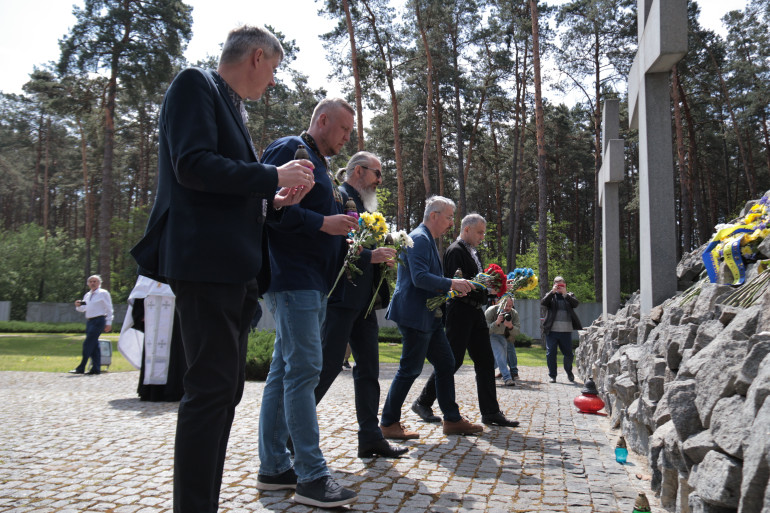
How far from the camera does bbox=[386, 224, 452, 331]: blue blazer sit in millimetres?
5043

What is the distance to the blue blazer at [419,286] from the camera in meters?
5.04

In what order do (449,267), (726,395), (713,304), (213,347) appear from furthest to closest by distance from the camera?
(449,267) → (713,304) → (726,395) → (213,347)

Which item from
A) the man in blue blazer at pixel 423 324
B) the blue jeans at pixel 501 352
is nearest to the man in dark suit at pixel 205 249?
the man in blue blazer at pixel 423 324

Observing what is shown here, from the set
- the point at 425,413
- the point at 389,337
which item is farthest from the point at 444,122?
the point at 425,413

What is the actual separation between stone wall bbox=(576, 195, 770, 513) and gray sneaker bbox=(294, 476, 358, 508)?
5.09 feet

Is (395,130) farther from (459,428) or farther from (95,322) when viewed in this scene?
(459,428)

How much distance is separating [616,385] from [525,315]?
23702 mm

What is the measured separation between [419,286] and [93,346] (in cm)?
880

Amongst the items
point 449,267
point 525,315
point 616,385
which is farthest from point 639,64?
point 525,315

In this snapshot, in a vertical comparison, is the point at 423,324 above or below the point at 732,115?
below

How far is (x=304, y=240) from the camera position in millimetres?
3387

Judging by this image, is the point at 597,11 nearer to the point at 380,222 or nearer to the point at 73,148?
the point at 380,222

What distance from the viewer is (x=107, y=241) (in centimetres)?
2634

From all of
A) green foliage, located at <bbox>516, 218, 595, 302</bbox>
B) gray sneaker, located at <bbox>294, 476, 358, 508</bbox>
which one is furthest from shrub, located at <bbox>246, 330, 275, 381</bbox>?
green foliage, located at <bbox>516, 218, 595, 302</bbox>
